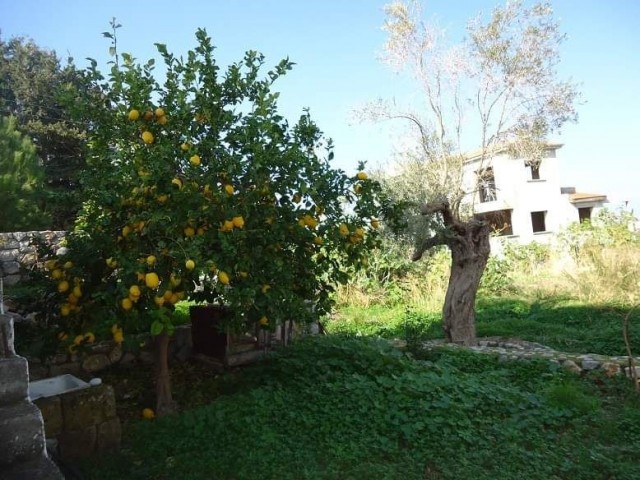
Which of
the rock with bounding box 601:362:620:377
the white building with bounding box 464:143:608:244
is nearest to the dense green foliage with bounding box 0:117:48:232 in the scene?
the rock with bounding box 601:362:620:377

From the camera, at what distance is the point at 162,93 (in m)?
3.82

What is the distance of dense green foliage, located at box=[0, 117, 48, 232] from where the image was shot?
12.6 m

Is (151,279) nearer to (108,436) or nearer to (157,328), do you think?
(157,328)

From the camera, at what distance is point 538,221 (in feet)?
76.9

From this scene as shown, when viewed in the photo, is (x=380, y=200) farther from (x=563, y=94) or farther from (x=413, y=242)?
(x=563, y=94)

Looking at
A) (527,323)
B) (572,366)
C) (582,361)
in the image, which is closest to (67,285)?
(572,366)

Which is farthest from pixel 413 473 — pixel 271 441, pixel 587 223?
pixel 587 223

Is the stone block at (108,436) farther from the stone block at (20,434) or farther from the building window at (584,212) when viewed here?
the building window at (584,212)

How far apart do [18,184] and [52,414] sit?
42.8 ft

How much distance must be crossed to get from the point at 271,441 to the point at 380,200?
Answer: 2199 millimetres

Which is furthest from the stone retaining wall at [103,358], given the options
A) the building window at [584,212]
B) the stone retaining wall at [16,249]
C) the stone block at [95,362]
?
the building window at [584,212]

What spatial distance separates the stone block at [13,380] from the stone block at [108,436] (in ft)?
4.60

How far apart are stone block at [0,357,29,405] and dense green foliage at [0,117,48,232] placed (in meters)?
11.3

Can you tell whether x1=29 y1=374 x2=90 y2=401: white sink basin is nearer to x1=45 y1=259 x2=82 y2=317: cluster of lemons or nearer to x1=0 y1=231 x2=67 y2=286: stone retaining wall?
x1=45 y1=259 x2=82 y2=317: cluster of lemons
